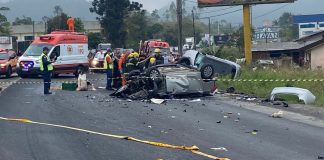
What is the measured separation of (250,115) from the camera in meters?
16.3

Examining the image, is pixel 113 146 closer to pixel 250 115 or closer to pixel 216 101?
pixel 250 115

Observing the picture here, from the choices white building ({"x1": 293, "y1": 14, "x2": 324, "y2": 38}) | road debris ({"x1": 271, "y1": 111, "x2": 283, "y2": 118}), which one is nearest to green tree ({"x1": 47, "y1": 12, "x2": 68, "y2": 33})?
white building ({"x1": 293, "y1": 14, "x2": 324, "y2": 38})

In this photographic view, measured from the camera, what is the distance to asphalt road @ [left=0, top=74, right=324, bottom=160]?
34.3 ft

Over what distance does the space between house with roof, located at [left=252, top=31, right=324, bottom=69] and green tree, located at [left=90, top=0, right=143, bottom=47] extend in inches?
849

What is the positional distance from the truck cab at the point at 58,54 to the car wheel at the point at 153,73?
14.0m

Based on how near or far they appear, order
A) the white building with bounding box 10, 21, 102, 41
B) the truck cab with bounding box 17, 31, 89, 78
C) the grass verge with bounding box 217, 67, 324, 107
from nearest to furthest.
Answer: the grass verge with bounding box 217, 67, 324, 107 → the truck cab with bounding box 17, 31, 89, 78 → the white building with bounding box 10, 21, 102, 41

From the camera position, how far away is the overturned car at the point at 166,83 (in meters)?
21.3

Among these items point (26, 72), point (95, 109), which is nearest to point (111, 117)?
point (95, 109)

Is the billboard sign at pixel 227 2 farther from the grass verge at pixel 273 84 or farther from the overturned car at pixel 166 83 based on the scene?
the overturned car at pixel 166 83

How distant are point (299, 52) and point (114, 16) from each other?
96.2 ft

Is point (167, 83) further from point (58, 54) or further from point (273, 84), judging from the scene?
point (58, 54)

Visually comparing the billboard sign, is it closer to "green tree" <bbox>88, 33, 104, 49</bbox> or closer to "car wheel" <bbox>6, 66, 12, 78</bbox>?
"car wheel" <bbox>6, 66, 12, 78</bbox>

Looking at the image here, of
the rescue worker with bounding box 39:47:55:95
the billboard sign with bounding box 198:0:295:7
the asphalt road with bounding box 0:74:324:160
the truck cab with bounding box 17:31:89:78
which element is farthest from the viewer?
the billboard sign with bounding box 198:0:295:7

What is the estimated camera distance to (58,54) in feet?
115
